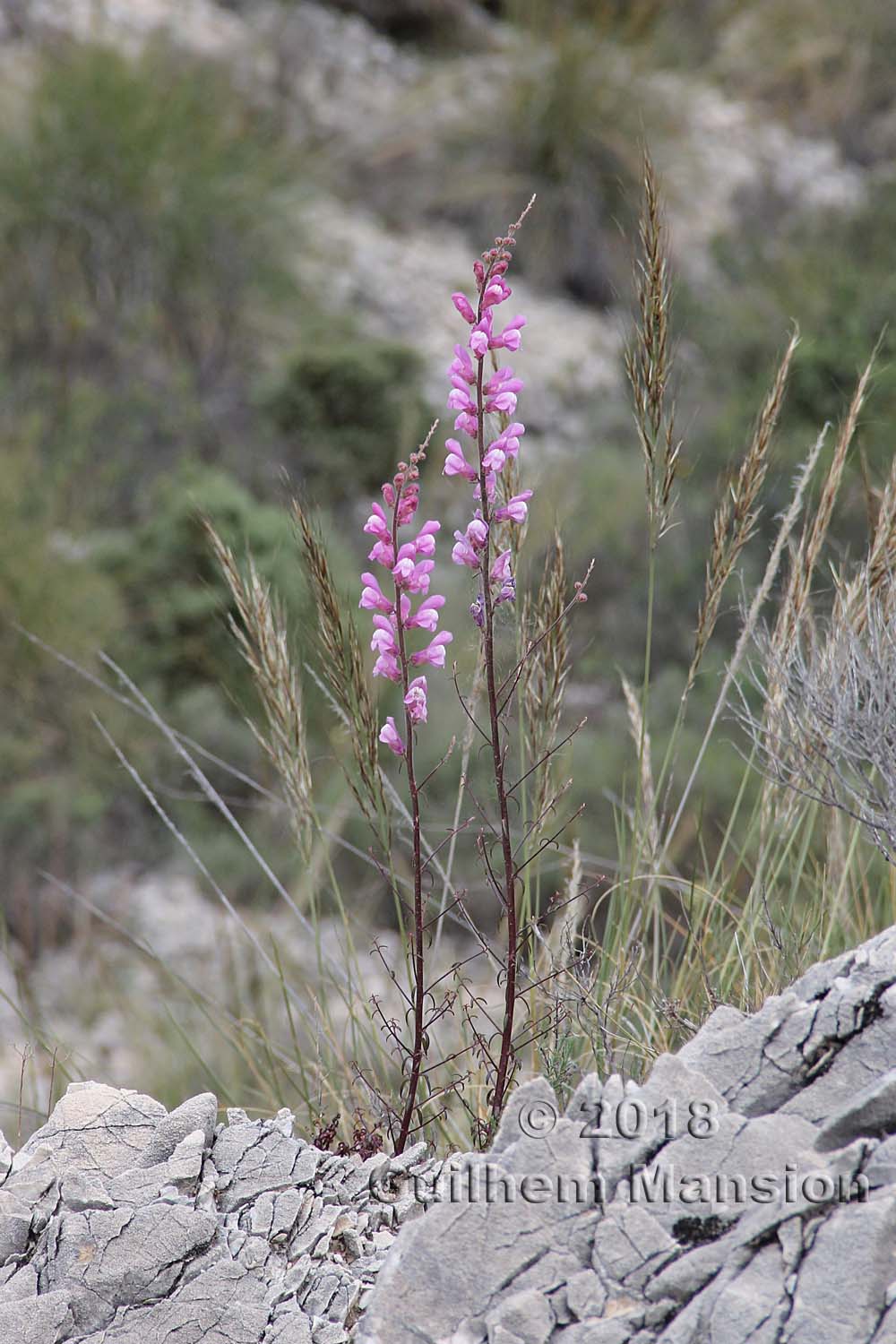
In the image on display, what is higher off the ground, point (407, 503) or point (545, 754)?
point (407, 503)

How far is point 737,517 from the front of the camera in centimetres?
186

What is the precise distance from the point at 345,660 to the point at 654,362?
0.59 meters

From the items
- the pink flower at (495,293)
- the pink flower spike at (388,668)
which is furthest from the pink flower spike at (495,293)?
the pink flower spike at (388,668)

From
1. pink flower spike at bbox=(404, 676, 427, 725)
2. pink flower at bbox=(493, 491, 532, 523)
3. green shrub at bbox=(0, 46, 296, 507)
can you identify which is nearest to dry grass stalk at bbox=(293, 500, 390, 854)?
pink flower spike at bbox=(404, 676, 427, 725)

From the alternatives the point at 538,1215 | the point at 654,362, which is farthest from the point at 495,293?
the point at 538,1215

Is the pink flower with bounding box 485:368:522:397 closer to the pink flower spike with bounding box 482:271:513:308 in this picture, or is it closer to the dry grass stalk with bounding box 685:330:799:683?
the pink flower spike with bounding box 482:271:513:308

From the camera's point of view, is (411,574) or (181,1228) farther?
(411,574)

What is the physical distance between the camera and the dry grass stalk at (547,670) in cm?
171

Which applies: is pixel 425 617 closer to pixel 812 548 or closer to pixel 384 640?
pixel 384 640

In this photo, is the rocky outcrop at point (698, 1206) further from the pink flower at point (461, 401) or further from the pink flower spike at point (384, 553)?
the pink flower at point (461, 401)

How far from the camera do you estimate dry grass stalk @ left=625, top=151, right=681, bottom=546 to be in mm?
1687

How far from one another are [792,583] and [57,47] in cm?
793

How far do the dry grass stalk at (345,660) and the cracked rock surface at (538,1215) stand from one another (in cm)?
42

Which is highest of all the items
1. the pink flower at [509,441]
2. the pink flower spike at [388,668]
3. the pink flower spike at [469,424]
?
the pink flower spike at [469,424]
